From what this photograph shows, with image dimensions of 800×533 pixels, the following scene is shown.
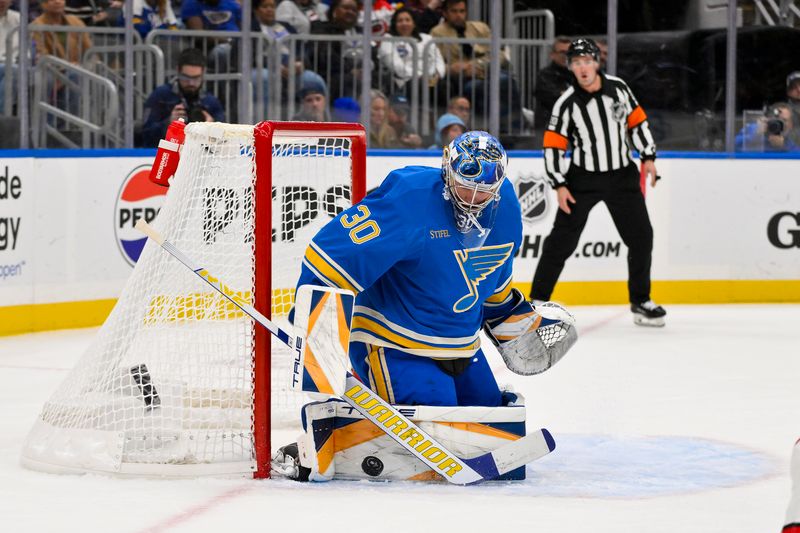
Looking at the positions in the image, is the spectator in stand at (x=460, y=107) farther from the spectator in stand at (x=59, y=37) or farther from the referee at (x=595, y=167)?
the spectator in stand at (x=59, y=37)

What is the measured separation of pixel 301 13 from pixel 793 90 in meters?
2.84

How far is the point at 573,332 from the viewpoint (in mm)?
3689

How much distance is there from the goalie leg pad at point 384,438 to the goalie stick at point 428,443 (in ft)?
0.12

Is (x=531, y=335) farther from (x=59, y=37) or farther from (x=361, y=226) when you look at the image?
(x=59, y=37)

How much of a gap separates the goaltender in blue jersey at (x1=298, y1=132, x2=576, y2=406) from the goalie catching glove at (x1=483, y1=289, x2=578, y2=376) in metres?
0.15

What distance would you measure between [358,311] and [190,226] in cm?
51

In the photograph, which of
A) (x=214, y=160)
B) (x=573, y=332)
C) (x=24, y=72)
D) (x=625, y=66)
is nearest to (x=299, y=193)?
(x=214, y=160)

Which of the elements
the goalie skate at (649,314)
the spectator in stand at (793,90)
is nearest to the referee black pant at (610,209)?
the goalie skate at (649,314)

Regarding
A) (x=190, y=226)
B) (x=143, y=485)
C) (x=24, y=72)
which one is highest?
(x=24, y=72)

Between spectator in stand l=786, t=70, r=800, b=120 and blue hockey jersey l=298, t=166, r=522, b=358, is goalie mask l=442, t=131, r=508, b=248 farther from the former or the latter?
spectator in stand l=786, t=70, r=800, b=120

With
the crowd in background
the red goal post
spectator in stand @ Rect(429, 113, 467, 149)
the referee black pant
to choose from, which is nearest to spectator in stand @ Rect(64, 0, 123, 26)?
the crowd in background

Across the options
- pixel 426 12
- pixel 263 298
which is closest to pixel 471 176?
pixel 263 298

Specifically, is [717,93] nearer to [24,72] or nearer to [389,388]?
[24,72]

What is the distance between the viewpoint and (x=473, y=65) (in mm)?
7672
